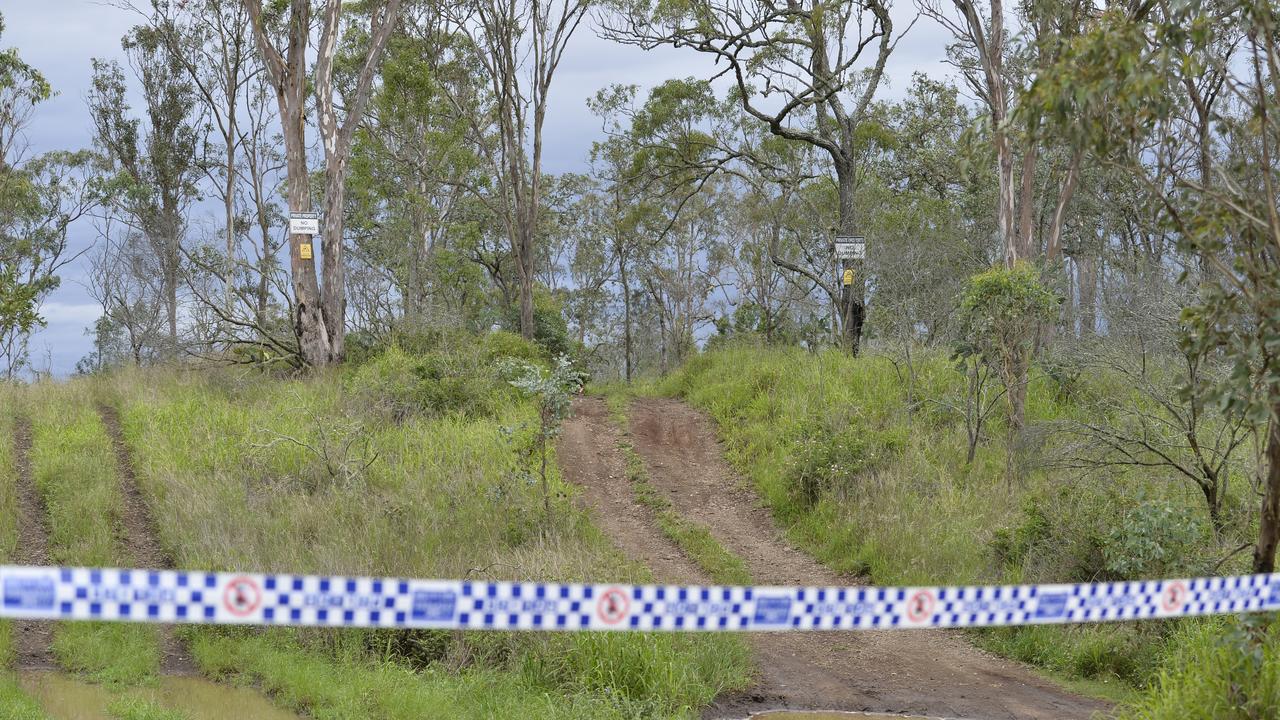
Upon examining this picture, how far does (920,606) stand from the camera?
527 cm

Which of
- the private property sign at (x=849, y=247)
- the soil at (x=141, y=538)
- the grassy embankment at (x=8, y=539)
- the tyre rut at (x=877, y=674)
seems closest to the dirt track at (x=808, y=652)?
the tyre rut at (x=877, y=674)

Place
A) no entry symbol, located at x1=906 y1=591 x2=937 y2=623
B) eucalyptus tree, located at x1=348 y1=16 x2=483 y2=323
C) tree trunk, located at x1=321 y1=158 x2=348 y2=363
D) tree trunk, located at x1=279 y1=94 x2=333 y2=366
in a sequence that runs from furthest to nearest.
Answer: eucalyptus tree, located at x1=348 y1=16 x2=483 y2=323, tree trunk, located at x1=321 y1=158 x2=348 y2=363, tree trunk, located at x1=279 y1=94 x2=333 y2=366, no entry symbol, located at x1=906 y1=591 x2=937 y2=623

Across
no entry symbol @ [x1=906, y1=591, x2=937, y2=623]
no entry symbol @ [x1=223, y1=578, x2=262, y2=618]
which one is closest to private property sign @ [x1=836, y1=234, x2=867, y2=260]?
no entry symbol @ [x1=906, y1=591, x2=937, y2=623]

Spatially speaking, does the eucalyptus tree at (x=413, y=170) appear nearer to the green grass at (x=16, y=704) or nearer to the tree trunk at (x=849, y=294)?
the tree trunk at (x=849, y=294)

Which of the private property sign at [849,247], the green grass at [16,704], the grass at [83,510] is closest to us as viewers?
the green grass at [16,704]

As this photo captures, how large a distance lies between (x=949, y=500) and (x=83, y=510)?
343 inches

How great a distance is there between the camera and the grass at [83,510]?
24.9 ft

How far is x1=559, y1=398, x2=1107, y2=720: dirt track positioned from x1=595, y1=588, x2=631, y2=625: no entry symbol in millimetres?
2041

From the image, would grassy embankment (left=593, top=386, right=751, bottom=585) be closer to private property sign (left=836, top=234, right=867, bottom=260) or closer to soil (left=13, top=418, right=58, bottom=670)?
private property sign (left=836, top=234, right=867, bottom=260)

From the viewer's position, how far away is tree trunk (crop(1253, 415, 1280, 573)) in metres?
5.33

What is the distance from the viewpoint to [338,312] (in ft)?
55.2

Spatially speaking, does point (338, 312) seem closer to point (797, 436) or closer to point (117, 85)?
point (797, 436)

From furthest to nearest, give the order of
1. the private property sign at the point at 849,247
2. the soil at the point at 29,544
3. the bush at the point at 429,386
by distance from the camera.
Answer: the private property sign at the point at 849,247, the bush at the point at 429,386, the soil at the point at 29,544

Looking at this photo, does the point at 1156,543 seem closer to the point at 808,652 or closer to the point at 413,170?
the point at 808,652
